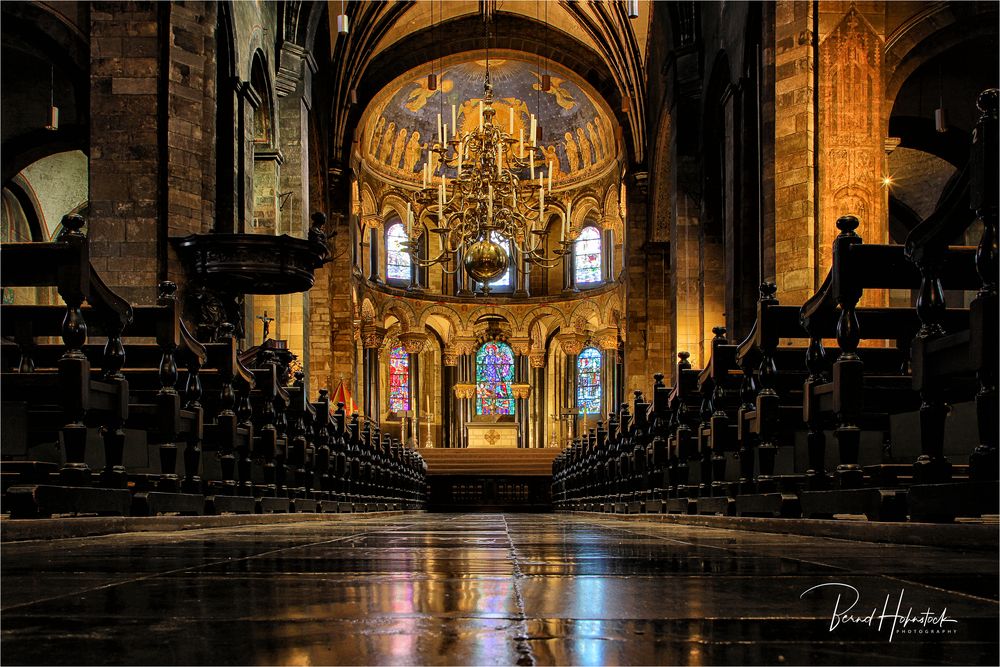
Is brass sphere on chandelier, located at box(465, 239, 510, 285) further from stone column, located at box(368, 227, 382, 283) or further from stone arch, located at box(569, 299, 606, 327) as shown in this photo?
stone arch, located at box(569, 299, 606, 327)

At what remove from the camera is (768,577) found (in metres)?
1.85

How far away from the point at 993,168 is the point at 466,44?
23877 mm

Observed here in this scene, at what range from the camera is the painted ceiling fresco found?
1168 inches

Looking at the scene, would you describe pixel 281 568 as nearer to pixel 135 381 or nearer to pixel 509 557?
pixel 509 557

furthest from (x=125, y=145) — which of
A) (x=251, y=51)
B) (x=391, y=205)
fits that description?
(x=391, y=205)

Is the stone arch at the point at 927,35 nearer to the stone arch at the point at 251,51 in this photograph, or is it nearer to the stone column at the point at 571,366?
the stone arch at the point at 251,51

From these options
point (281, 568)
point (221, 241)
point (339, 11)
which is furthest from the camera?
point (339, 11)

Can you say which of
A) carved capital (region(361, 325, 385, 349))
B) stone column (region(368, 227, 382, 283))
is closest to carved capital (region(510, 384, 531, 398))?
carved capital (region(361, 325, 385, 349))

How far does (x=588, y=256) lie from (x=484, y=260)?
1685 centimetres

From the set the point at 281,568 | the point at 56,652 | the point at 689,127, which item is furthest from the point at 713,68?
the point at 56,652

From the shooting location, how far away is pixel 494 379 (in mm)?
33688

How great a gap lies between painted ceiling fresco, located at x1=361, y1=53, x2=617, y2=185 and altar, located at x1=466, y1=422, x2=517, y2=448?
25.7 feet

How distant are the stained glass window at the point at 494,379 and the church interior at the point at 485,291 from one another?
3872 millimetres

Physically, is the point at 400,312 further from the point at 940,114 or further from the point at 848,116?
the point at 848,116
